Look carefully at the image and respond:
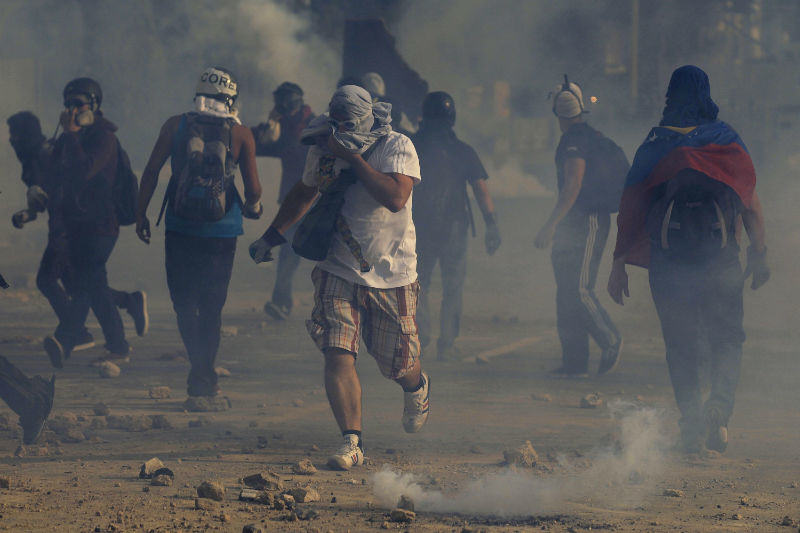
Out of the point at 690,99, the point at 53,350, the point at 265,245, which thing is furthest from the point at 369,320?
the point at 53,350

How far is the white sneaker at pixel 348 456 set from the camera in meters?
5.17

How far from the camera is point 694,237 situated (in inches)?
218

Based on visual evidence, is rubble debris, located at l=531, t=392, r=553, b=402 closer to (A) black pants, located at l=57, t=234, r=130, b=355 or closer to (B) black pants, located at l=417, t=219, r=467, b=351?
(B) black pants, located at l=417, t=219, r=467, b=351

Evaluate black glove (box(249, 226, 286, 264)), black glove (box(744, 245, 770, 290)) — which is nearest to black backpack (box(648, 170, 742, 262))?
black glove (box(744, 245, 770, 290))

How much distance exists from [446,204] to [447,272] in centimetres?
56

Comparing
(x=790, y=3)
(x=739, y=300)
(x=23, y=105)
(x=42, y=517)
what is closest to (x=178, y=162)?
(x=42, y=517)

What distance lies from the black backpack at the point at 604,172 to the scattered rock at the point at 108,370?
3.39 meters

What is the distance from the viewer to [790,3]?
81.3 ft

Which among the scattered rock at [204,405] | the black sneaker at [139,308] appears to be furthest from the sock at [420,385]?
the black sneaker at [139,308]

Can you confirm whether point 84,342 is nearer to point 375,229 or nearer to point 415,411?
point 415,411

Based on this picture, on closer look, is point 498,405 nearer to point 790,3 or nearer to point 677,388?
point 677,388

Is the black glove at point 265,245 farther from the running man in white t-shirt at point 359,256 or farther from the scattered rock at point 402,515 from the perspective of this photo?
the scattered rock at point 402,515

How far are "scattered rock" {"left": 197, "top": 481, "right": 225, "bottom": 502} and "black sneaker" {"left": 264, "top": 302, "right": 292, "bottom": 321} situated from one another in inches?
214

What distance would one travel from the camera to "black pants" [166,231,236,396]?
664 cm
